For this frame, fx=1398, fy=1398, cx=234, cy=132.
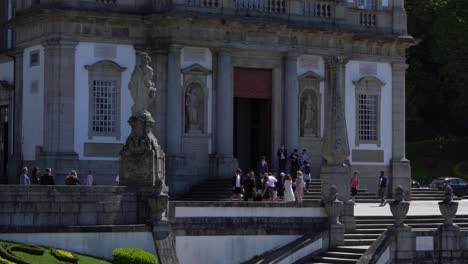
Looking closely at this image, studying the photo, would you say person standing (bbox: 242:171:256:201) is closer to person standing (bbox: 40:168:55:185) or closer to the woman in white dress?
the woman in white dress

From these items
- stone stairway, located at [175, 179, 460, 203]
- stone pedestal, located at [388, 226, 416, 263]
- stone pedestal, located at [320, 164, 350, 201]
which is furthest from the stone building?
stone pedestal, located at [388, 226, 416, 263]

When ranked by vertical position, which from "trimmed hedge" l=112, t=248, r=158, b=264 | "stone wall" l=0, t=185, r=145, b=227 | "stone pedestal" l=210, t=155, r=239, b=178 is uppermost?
"stone pedestal" l=210, t=155, r=239, b=178

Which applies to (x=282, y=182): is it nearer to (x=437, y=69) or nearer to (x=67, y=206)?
(x=67, y=206)

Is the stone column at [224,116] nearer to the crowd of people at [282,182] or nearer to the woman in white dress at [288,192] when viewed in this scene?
the crowd of people at [282,182]

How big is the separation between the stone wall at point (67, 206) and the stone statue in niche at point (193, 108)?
15146 millimetres

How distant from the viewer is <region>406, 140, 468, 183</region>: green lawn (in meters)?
83.2

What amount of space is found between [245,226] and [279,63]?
1503 centimetres

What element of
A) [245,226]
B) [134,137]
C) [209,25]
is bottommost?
[245,226]

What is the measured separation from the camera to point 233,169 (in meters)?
53.9

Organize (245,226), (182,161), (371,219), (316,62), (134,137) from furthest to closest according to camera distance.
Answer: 1. (316,62)
2. (182,161)
3. (371,219)
4. (245,226)
5. (134,137)

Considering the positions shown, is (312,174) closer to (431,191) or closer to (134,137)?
(431,191)

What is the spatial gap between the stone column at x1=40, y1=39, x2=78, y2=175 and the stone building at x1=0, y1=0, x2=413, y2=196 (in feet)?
0.15

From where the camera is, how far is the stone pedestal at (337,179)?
45.2 meters

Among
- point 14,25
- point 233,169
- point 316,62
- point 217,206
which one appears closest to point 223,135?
point 233,169
